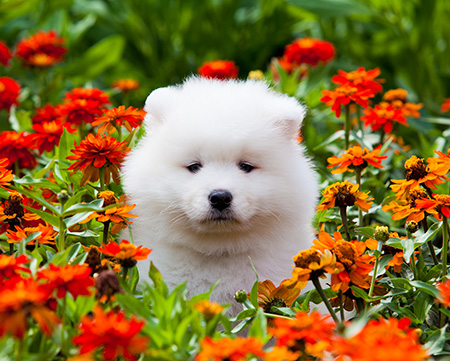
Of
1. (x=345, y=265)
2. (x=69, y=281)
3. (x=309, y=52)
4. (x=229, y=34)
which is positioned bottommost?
(x=229, y=34)

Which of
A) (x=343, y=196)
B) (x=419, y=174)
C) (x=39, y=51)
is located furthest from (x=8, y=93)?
(x=419, y=174)

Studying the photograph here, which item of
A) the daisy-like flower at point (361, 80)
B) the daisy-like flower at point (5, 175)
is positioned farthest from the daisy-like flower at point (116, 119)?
the daisy-like flower at point (361, 80)

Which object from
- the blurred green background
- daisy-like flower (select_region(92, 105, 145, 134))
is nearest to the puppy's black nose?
daisy-like flower (select_region(92, 105, 145, 134))

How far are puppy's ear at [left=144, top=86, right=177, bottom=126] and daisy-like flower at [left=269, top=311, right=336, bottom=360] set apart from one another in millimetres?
1270

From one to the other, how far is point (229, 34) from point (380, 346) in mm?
5081

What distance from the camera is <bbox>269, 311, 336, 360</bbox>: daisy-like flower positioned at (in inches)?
63.7

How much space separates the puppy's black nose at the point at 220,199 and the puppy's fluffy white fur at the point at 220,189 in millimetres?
14

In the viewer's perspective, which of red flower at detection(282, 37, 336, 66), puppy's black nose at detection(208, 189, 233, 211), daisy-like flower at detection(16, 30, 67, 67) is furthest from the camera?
red flower at detection(282, 37, 336, 66)

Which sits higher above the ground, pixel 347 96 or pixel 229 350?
pixel 229 350

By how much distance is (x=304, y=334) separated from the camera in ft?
5.35

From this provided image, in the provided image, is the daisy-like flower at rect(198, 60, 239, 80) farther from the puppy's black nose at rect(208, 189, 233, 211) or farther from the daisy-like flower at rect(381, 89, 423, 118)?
the puppy's black nose at rect(208, 189, 233, 211)

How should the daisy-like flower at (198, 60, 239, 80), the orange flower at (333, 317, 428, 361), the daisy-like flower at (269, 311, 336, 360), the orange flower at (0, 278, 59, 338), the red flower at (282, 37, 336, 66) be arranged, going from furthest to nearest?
the red flower at (282, 37, 336, 66)
the daisy-like flower at (198, 60, 239, 80)
the daisy-like flower at (269, 311, 336, 360)
the orange flower at (0, 278, 59, 338)
the orange flower at (333, 317, 428, 361)

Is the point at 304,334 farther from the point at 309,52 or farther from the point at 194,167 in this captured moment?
the point at 309,52

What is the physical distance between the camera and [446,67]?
5.69 metres
